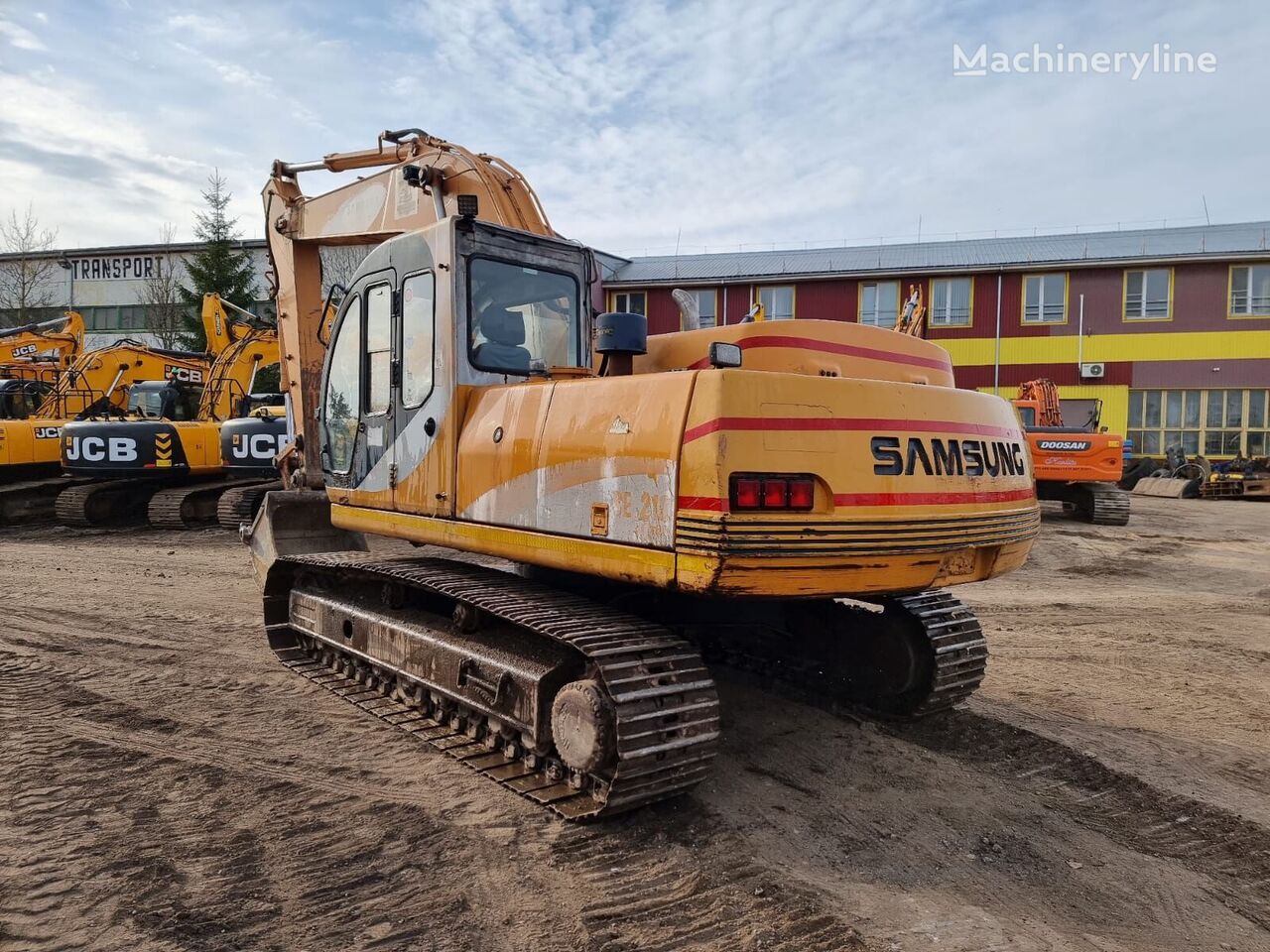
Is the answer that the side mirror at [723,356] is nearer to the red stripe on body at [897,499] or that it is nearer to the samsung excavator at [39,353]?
the red stripe on body at [897,499]

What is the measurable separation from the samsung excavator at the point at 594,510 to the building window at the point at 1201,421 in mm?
25035

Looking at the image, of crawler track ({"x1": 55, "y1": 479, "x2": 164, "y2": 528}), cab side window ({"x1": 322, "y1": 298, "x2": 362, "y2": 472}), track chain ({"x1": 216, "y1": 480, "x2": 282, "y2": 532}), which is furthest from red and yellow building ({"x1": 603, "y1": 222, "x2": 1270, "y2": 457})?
cab side window ({"x1": 322, "y1": 298, "x2": 362, "y2": 472})

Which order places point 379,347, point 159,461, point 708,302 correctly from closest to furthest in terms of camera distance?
point 379,347 → point 159,461 → point 708,302

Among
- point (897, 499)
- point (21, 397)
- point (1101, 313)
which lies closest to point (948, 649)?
point (897, 499)

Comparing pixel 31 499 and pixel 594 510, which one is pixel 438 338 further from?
pixel 31 499

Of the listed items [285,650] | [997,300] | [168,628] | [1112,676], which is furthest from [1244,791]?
[997,300]

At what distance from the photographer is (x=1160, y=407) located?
86.1 feet

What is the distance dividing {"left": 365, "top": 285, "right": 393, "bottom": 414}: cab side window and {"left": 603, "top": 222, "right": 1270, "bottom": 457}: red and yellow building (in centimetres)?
2342

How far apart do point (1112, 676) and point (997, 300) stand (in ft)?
75.8

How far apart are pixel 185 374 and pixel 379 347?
14.4 metres

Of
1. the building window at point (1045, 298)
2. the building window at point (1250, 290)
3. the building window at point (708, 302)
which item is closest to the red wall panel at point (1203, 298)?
the building window at point (1250, 290)

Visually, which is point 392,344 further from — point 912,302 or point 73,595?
point 912,302

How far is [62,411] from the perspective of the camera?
16.8 metres

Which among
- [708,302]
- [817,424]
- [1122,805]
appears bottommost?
[1122,805]
